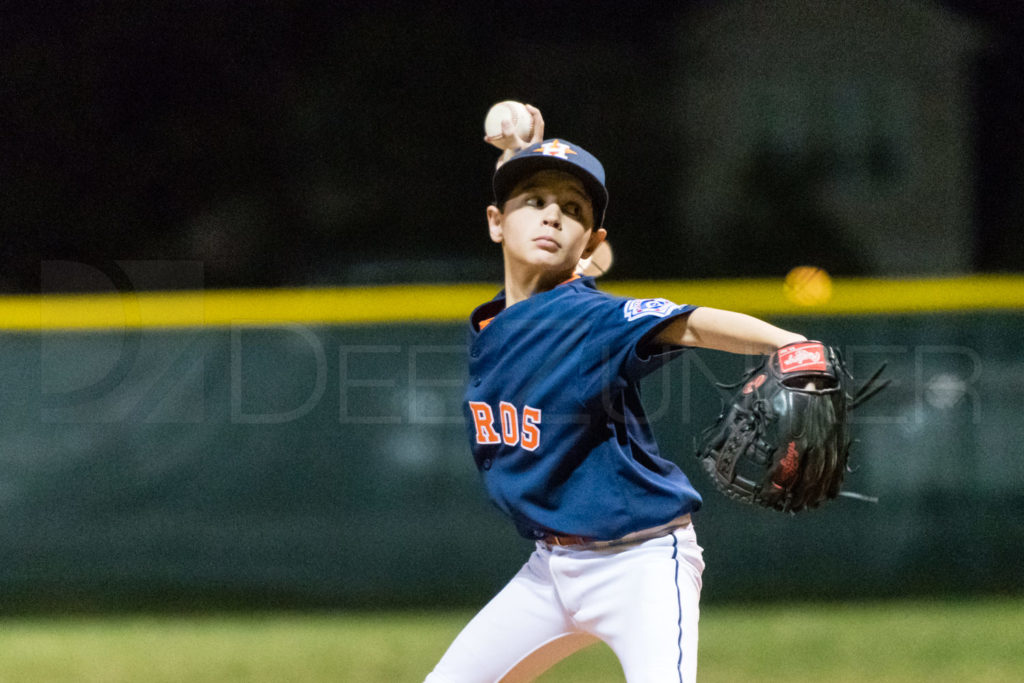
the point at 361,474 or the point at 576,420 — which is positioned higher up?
the point at 576,420

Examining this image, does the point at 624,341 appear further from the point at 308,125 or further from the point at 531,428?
the point at 308,125

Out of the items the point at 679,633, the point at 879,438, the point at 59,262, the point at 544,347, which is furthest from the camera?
the point at 59,262

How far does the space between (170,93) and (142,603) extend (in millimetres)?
1999

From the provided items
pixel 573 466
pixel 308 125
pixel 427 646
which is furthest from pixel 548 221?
pixel 308 125

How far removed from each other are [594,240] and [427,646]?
A: 1791 mm

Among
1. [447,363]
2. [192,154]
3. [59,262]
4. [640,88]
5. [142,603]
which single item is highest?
[640,88]

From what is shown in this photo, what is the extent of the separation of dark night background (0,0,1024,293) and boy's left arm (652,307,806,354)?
2.43 meters

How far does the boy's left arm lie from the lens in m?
1.58

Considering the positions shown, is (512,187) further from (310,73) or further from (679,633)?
(310,73)

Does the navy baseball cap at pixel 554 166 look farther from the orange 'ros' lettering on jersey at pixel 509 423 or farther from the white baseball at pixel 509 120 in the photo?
the orange 'ros' lettering on jersey at pixel 509 423

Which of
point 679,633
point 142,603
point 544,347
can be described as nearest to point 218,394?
point 142,603

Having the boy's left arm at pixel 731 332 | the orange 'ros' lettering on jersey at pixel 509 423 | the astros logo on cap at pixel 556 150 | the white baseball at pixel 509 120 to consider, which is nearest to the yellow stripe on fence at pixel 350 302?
the white baseball at pixel 509 120

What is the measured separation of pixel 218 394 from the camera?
3920 millimetres

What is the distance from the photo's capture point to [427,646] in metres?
3.45
